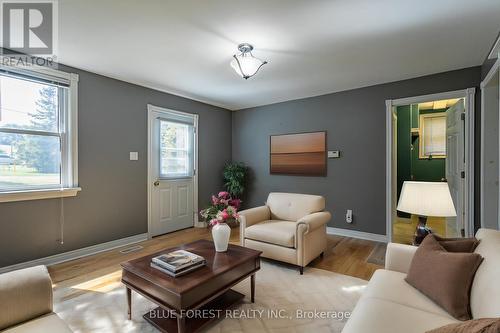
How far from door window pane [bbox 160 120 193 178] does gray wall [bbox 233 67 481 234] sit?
1590 millimetres

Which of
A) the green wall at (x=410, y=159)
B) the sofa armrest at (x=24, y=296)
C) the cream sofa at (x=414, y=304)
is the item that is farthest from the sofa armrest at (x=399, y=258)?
the green wall at (x=410, y=159)

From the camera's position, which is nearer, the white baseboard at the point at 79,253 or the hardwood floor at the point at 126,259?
the hardwood floor at the point at 126,259

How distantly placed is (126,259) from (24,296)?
2043 mm

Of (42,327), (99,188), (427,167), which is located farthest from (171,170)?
(427,167)

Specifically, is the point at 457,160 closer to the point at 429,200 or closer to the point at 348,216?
the point at 348,216

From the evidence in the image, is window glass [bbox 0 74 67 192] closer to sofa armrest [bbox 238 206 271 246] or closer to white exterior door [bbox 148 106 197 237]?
white exterior door [bbox 148 106 197 237]

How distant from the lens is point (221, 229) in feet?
7.14

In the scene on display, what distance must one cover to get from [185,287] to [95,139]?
274 centimetres

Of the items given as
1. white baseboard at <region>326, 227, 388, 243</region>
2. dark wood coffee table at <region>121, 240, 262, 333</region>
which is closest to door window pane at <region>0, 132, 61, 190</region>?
dark wood coffee table at <region>121, 240, 262, 333</region>

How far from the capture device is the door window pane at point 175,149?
Result: 167 inches

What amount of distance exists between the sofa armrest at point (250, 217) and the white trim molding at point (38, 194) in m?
2.14

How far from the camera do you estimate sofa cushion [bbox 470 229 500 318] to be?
1039mm

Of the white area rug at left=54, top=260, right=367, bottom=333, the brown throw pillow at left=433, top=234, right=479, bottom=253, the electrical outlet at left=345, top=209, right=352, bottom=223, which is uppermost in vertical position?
the brown throw pillow at left=433, top=234, right=479, bottom=253

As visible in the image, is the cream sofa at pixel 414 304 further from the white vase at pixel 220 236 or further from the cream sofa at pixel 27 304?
the cream sofa at pixel 27 304
